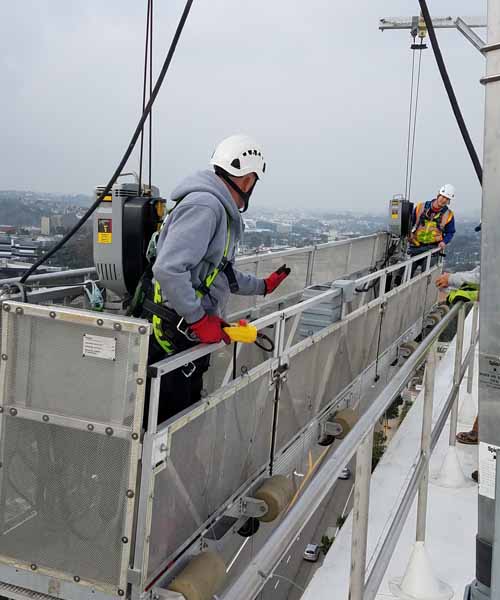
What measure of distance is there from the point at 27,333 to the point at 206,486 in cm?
114

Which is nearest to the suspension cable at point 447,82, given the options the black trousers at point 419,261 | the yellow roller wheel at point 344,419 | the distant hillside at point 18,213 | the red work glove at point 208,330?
the red work glove at point 208,330

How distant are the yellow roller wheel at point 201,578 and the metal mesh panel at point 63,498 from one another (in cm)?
28

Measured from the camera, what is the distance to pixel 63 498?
2.69m

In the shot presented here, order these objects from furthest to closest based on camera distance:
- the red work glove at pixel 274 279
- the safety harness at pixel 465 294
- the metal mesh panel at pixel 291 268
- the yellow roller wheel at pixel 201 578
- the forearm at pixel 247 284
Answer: the metal mesh panel at pixel 291 268
the safety harness at pixel 465 294
the red work glove at pixel 274 279
the forearm at pixel 247 284
the yellow roller wheel at pixel 201 578

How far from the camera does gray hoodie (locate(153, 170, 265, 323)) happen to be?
2930mm

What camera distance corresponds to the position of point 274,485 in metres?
3.73

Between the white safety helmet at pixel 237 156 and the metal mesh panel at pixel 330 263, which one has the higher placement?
the white safety helmet at pixel 237 156

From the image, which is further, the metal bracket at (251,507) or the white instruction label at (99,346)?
the metal bracket at (251,507)

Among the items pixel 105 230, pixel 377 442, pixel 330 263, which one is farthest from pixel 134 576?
pixel 377 442

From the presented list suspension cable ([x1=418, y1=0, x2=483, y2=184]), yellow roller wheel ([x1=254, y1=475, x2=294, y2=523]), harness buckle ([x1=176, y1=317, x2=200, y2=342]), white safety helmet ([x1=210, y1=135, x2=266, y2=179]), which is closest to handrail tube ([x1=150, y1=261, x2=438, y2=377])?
harness buckle ([x1=176, y1=317, x2=200, y2=342])

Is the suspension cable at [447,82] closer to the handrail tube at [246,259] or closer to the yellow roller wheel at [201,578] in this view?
the yellow roller wheel at [201,578]

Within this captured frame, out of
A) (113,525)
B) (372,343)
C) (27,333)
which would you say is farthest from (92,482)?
(372,343)

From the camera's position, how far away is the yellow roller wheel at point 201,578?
2.69 metres

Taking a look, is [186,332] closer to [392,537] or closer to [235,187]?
[235,187]
